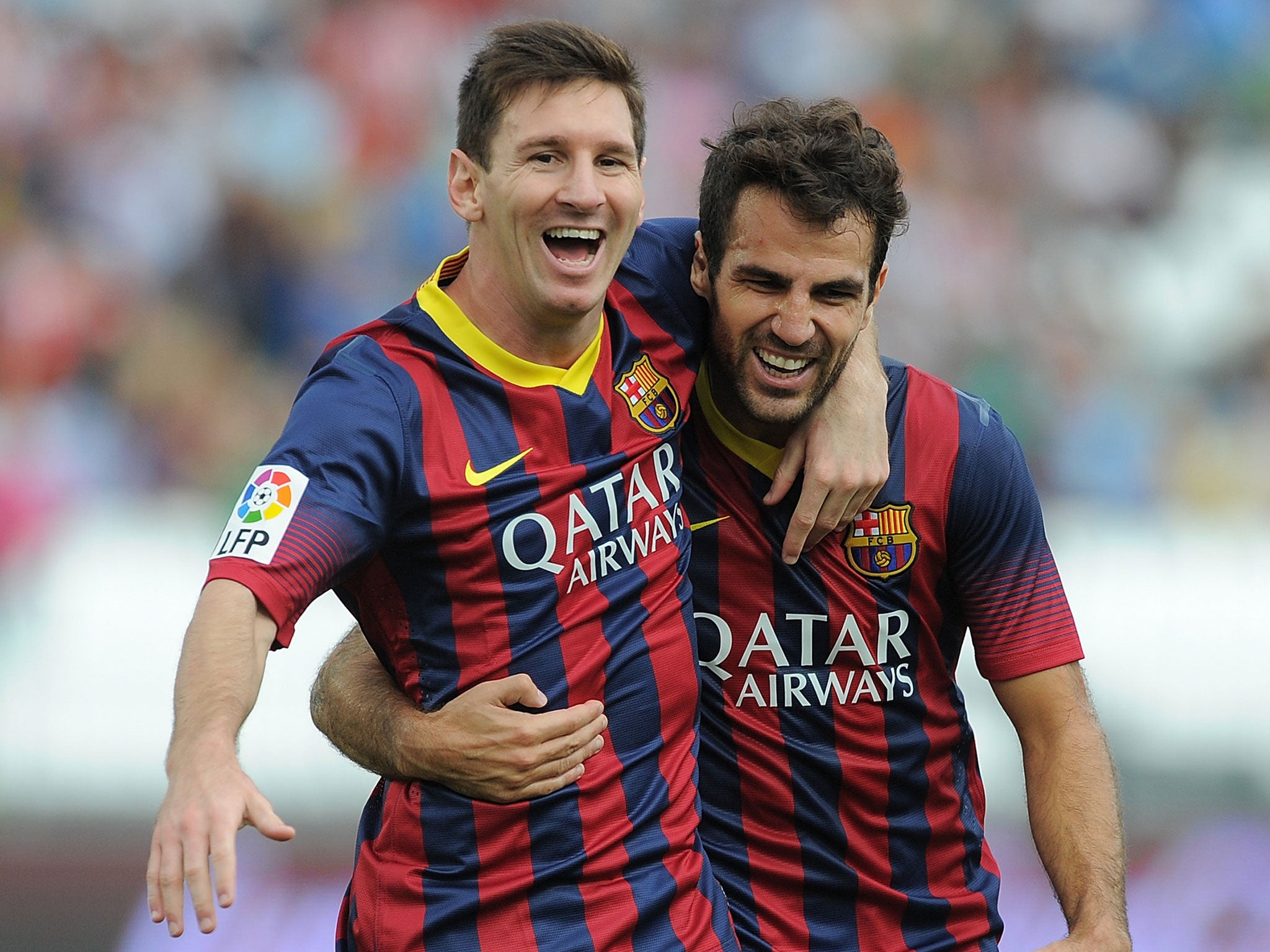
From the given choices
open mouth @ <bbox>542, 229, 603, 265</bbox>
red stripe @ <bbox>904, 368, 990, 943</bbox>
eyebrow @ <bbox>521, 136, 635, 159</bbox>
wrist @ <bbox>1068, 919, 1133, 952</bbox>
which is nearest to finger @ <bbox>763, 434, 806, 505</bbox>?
red stripe @ <bbox>904, 368, 990, 943</bbox>

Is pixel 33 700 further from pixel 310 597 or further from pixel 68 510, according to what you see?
pixel 310 597

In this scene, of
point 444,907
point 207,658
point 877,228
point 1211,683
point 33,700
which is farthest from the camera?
point 1211,683

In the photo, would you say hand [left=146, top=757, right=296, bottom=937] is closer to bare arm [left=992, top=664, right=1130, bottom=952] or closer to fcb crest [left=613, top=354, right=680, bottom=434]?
fcb crest [left=613, top=354, right=680, bottom=434]

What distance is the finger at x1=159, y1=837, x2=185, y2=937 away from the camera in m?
2.16

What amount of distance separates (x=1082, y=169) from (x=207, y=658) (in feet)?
27.1

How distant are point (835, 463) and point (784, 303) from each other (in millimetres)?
352

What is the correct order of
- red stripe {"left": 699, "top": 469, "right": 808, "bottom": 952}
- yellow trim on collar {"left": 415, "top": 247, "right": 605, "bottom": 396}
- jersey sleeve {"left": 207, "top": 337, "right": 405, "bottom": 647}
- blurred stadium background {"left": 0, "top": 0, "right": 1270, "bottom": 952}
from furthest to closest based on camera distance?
blurred stadium background {"left": 0, "top": 0, "right": 1270, "bottom": 952}
red stripe {"left": 699, "top": 469, "right": 808, "bottom": 952}
yellow trim on collar {"left": 415, "top": 247, "right": 605, "bottom": 396}
jersey sleeve {"left": 207, "top": 337, "right": 405, "bottom": 647}

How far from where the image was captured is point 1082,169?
9656 millimetres

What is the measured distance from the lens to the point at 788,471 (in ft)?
11.1

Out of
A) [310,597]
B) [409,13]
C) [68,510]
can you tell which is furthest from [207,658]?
[409,13]

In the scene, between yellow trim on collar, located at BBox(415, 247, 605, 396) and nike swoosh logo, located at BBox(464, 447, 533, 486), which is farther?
yellow trim on collar, located at BBox(415, 247, 605, 396)

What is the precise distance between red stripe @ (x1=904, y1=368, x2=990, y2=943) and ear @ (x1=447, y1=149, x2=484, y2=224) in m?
1.05

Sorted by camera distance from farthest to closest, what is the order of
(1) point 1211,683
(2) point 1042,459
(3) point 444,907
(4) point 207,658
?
(2) point 1042,459 < (1) point 1211,683 < (3) point 444,907 < (4) point 207,658

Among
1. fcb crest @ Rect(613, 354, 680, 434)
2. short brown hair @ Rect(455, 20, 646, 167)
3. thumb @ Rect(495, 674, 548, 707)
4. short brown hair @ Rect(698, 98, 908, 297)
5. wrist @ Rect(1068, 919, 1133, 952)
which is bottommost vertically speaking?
wrist @ Rect(1068, 919, 1133, 952)
